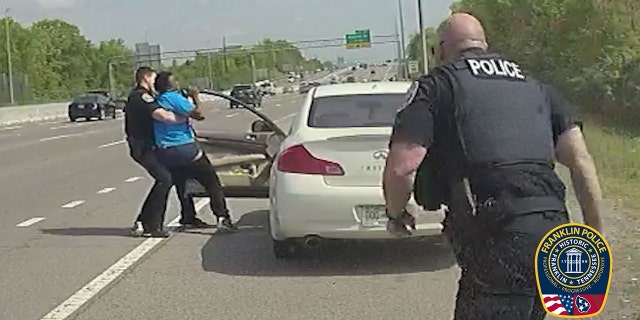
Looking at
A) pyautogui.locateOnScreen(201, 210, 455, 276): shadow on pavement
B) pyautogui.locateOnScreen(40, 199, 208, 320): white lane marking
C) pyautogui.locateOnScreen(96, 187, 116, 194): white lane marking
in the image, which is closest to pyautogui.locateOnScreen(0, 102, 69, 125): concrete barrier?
pyautogui.locateOnScreen(96, 187, 116, 194): white lane marking

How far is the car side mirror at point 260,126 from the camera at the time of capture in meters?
11.4

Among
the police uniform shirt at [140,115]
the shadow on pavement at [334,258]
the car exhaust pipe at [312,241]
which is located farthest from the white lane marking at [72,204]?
the car exhaust pipe at [312,241]

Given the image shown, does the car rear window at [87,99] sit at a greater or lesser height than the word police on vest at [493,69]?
lesser

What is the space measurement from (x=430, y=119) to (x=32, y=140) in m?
28.6

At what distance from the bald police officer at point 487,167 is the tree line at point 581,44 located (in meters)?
21.9

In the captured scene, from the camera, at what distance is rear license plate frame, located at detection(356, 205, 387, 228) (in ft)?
27.6

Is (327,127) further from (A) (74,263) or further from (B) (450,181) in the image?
(B) (450,181)

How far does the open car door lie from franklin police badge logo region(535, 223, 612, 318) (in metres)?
7.68

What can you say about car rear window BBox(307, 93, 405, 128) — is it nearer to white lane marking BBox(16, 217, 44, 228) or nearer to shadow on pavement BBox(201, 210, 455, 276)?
shadow on pavement BBox(201, 210, 455, 276)

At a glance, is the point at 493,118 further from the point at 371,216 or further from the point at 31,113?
the point at 31,113

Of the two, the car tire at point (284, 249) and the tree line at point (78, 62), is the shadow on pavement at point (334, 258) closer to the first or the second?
the car tire at point (284, 249)

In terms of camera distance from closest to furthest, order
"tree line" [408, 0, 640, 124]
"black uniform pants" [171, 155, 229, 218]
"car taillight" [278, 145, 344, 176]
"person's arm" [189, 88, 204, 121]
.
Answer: "car taillight" [278, 145, 344, 176], "person's arm" [189, 88, 204, 121], "black uniform pants" [171, 155, 229, 218], "tree line" [408, 0, 640, 124]

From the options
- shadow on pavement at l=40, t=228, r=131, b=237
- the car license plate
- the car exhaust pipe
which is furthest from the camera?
shadow on pavement at l=40, t=228, r=131, b=237

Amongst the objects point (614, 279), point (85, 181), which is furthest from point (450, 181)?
point (85, 181)
